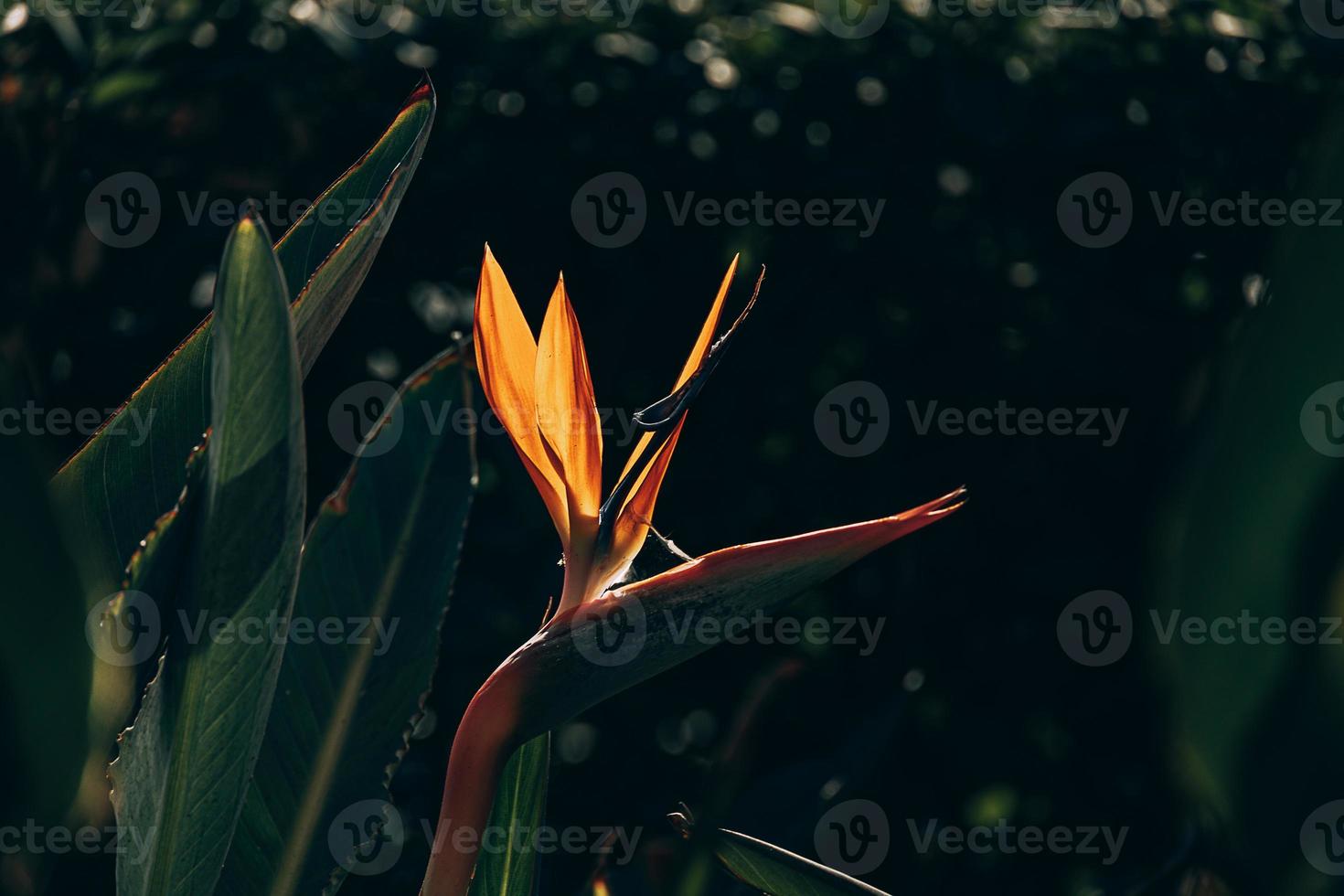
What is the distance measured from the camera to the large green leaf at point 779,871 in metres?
0.43

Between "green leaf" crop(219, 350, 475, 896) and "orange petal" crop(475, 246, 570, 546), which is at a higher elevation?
"orange petal" crop(475, 246, 570, 546)

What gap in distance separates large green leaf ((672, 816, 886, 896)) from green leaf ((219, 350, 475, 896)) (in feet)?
0.60

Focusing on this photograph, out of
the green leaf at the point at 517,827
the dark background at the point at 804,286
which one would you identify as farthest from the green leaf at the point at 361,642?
the dark background at the point at 804,286

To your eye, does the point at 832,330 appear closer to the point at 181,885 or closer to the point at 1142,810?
the point at 1142,810

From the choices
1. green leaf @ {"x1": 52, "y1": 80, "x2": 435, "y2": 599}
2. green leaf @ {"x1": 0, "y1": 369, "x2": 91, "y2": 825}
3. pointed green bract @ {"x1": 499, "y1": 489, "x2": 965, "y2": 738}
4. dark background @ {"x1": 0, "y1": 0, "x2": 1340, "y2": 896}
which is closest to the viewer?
green leaf @ {"x1": 0, "y1": 369, "x2": 91, "y2": 825}

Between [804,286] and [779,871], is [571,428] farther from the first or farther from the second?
[804,286]

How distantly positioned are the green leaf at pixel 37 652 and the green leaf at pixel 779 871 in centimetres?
24

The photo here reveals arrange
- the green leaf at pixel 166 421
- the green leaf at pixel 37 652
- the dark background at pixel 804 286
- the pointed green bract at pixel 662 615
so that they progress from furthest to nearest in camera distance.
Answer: the dark background at pixel 804 286 → the green leaf at pixel 166 421 → the pointed green bract at pixel 662 615 → the green leaf at pixel 37 652

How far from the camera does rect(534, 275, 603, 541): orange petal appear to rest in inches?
18.9

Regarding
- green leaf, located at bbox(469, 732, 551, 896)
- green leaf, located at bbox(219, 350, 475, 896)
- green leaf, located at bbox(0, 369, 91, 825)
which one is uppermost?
green leaf, located at bbox(0, 369, 91, 825)

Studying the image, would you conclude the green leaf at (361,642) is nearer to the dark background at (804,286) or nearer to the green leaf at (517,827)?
the green leaf at (517,827)

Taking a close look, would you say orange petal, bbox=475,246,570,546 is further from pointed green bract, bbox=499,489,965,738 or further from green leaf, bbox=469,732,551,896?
green leaf, bbox=469,732,551,896

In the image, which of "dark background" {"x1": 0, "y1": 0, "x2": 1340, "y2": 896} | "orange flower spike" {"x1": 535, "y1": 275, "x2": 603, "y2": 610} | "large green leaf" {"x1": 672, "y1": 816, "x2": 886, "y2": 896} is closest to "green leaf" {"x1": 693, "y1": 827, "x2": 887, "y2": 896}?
"large green leaf" {"x1": 672, "y1": 816, "x2": 886, "y2": 896}

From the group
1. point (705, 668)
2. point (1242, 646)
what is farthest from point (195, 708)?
point (705, 668)
